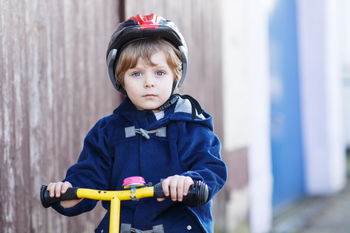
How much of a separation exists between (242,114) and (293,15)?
4062mm

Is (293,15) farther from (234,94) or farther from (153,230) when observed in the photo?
(153,230)

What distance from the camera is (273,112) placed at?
8.65 metres

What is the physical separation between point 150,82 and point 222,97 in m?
3.53

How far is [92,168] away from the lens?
253 cm

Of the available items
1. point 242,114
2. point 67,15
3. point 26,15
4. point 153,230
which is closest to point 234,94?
point 242,114

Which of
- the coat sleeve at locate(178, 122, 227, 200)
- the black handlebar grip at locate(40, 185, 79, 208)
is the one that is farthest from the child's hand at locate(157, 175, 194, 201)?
the black handlebar grip at locate(40, 185, 79, 208)

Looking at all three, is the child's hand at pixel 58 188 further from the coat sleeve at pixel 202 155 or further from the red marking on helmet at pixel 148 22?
the red marking on helmet at pixel 148 22

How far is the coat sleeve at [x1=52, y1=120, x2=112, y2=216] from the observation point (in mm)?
2508

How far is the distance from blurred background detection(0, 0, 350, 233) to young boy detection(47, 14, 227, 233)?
0.70 metres

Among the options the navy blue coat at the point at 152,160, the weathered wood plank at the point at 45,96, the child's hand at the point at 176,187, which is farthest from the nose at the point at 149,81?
the weathered wood plank at the point at 45,96

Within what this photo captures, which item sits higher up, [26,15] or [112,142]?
[26,15]

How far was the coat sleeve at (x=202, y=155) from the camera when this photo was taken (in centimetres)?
237

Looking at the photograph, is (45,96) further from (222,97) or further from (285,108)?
(285,108)

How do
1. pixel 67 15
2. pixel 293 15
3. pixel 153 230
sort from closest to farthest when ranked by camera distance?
1. pixel 153 230
2. pixel 67 15
3. pixel 293 15
